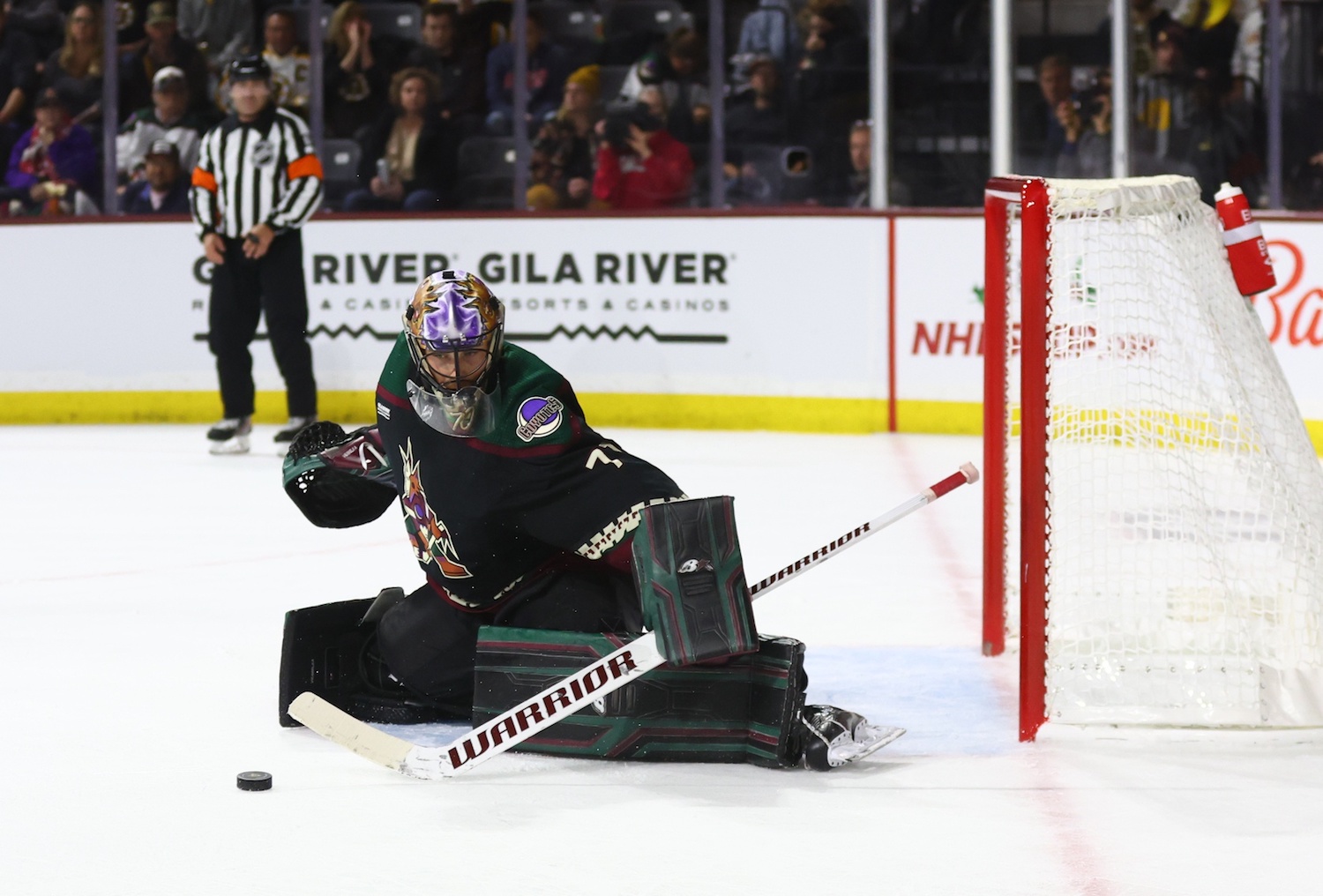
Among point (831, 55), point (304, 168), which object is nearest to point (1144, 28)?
point (831, 55)

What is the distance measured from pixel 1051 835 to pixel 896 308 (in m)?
4.85

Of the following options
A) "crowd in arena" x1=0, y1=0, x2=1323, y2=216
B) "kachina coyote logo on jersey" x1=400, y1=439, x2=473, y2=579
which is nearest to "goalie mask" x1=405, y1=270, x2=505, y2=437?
"kachina coyote logo on jersey" x1=400, y1=439, x2=473, y2=579

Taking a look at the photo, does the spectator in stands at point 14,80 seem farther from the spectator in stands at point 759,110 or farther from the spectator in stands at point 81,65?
the spectator in stands at point 759,110

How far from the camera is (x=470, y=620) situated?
3186 mm

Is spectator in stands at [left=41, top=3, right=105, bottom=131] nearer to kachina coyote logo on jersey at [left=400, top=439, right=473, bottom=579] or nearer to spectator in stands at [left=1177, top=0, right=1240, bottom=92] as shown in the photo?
spectator in stands at [left=1177, top=0, right=1240, bottom=92]

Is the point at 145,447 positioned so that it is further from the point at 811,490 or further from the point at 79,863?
the point at 79,863

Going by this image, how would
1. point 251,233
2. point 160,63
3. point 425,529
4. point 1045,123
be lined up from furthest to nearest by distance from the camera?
point 160,63 < point 1045,123 < point 251,233 < point 425,529

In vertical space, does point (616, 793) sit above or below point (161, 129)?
below

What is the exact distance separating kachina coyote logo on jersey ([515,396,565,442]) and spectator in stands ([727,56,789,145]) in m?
4.95

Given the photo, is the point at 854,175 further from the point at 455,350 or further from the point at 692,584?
the point at 692,584

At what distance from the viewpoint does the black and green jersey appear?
295 cm

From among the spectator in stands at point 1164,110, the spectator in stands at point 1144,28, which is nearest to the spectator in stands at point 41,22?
the spectator in stands at point 1144,28

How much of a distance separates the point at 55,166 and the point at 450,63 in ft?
5.68

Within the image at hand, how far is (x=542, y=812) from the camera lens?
8.93ft
